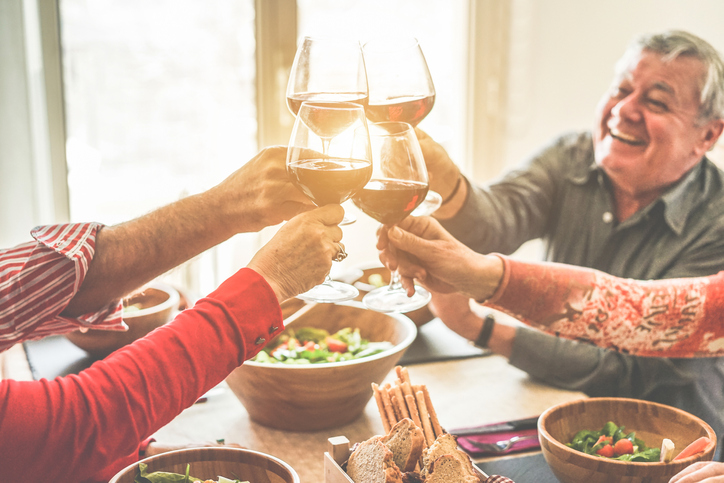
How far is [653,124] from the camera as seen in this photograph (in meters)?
1.82

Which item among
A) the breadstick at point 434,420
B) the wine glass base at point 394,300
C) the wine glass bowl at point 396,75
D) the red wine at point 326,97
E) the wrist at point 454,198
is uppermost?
the wine glass bowl at point 396,75

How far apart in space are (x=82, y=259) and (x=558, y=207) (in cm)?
158

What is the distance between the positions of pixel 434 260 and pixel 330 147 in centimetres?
43

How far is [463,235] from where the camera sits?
1.93 m

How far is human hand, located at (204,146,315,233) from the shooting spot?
119cm

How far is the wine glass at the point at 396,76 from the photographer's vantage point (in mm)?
1093

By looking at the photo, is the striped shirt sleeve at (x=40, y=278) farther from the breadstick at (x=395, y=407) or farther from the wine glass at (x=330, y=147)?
the breadstick at (x=395, y=407)

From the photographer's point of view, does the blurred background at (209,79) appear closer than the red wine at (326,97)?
No

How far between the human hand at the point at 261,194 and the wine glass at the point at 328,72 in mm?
200

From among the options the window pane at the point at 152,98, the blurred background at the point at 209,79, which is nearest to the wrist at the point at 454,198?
the blurred background at the point at 209,79

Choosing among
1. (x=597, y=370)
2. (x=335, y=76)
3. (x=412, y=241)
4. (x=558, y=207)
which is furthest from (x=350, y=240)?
(x=335, y=76)

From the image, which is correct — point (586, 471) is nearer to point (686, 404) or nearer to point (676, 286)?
point (676, 286)

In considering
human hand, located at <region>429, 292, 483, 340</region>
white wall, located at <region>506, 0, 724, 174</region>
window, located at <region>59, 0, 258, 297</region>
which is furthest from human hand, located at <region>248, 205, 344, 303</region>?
white wall, located at <region>506, 0, 724, 174</region>

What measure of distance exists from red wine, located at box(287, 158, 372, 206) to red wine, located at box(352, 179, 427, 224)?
10cm
